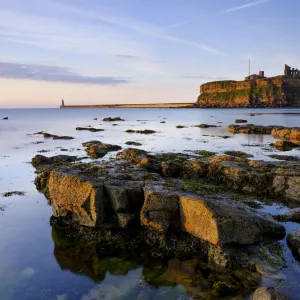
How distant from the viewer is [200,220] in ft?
43.3

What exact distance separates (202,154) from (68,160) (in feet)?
48.2

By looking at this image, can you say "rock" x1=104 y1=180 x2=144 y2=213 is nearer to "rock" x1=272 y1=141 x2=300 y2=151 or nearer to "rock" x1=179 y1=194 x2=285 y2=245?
"rock" x1=179 y1=194 x2=285 y2=245

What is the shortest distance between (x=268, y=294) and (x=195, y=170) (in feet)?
52.5

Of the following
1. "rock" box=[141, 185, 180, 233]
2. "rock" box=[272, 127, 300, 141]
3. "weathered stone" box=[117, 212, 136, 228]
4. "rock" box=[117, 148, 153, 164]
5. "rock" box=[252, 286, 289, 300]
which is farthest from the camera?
"rock" box=[272, 127, 300, 141]

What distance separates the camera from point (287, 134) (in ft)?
189

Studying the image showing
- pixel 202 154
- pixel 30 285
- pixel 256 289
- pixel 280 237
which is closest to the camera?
pixel 256 289

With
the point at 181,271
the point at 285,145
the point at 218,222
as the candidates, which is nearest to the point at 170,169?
the point at 218,222

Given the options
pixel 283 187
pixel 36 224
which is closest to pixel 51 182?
pixel 36 224

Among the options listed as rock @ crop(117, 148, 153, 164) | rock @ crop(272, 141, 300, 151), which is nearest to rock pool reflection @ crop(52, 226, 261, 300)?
rock @ crop(117, 148, 153, 164)

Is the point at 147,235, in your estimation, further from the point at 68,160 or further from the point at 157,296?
the point at 68,160

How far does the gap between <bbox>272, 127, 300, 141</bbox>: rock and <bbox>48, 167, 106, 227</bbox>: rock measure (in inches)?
1803

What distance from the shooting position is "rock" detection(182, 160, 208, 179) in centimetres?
2487

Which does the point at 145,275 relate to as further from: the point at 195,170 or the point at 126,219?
the point at 195,170

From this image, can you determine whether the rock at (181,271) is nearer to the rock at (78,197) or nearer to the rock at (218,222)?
the rock at (218,222)
